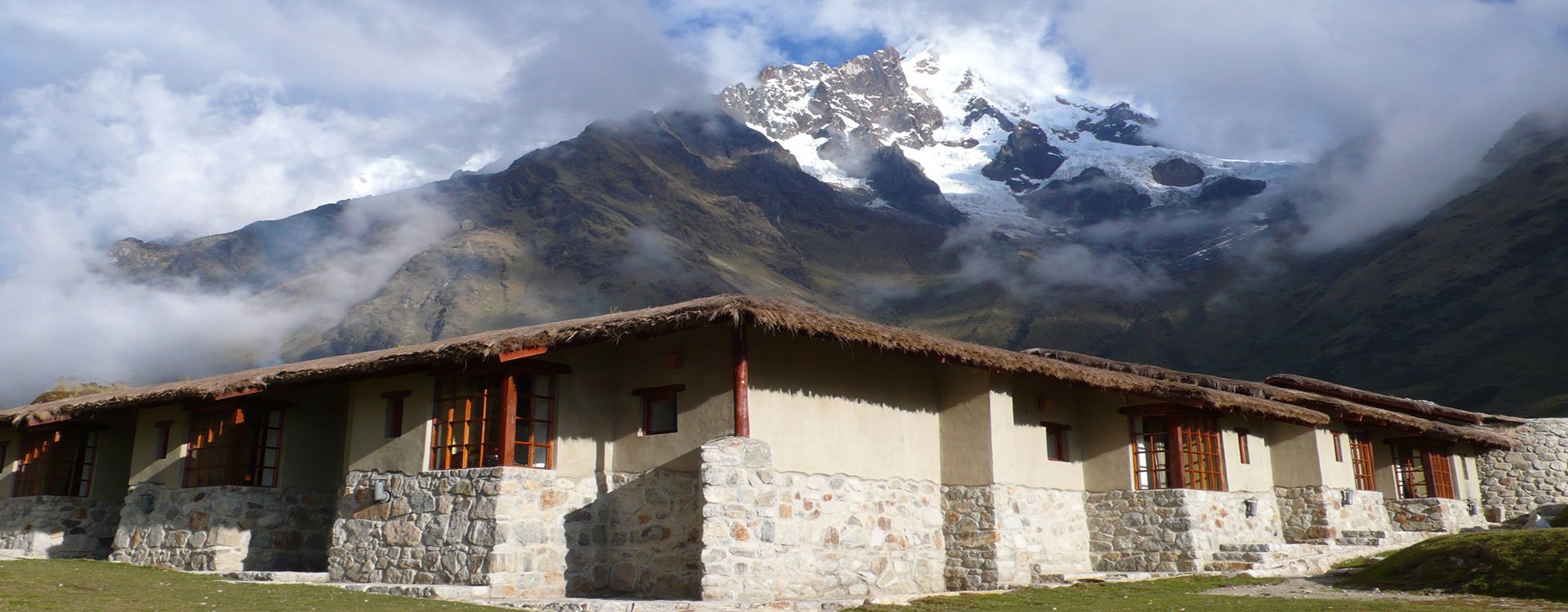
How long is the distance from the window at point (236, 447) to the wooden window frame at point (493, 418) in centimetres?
453

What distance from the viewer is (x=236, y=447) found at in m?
18.5

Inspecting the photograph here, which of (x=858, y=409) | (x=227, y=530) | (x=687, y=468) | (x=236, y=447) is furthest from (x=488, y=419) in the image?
(x=236, y=447)

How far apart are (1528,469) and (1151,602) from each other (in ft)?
73.9

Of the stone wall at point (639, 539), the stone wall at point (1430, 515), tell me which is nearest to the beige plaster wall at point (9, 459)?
the stone wall at point (639, 539)

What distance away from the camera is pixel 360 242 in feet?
362

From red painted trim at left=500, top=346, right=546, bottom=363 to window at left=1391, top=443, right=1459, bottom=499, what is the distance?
21856 mm

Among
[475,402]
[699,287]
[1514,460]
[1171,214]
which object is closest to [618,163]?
[699,287]

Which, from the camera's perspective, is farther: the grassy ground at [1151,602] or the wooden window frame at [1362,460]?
the wooden window frame at [1362,460]

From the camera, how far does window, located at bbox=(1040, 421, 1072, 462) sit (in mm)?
19609

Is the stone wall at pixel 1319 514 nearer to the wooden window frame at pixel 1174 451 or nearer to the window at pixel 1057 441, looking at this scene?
the wooden window frame at pixel 1174 451

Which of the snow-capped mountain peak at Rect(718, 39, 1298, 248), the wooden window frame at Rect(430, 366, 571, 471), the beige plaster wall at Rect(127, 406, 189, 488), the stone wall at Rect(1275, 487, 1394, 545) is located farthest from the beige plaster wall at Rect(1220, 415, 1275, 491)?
the snow-capped mountain peak at Rect(718, 39, 1298, 248)

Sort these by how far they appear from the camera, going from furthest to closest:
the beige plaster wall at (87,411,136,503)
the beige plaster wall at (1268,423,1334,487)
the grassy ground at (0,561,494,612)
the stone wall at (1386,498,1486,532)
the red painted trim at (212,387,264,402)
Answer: the stone wall at (1386,498,1486,532), the beige plaster wall at (1268,423,1334,487), the beige plaster wall at (87,411,136,503), the red painted trim at (212,387,264,402), the grassy ground at (0,561,494,612)

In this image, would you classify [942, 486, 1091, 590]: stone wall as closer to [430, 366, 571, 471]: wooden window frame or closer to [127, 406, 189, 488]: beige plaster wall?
[430, 366, 571, 471]: wooden window frame

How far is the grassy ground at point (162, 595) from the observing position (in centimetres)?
1189
